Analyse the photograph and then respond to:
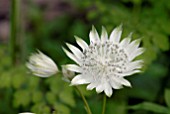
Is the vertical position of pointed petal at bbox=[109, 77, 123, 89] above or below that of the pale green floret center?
below

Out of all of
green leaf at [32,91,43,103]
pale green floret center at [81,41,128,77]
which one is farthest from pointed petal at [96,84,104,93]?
green leaf at [32,91,43,103]

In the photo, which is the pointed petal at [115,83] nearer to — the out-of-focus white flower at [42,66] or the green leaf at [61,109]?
the out-of-focus white flower at [42,66]

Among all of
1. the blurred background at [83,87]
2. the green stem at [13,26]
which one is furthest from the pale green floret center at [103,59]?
the green stem at [13,26]

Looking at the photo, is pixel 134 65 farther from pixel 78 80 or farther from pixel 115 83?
pixel 78 80

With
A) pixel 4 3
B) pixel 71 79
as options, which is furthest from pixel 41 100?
pixel 4 3

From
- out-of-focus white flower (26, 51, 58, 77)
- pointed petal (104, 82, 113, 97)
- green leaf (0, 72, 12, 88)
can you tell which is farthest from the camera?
green leaf (0, 72, 12, 88)

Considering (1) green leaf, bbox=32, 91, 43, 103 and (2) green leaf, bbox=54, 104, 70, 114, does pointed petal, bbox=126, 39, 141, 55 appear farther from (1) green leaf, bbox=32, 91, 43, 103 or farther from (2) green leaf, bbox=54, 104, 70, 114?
(1) green leaf, bbox=32, 91, 43, 103
